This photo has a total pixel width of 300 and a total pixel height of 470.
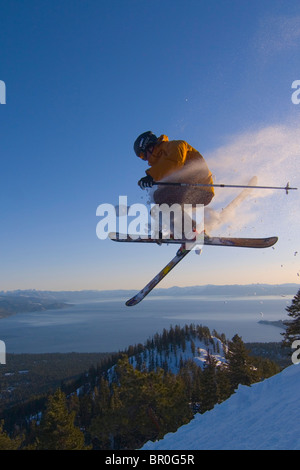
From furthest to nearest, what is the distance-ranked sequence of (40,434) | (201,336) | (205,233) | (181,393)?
1. (201,336)
2. (181,393)
3. (40,434)
4. (205,233)

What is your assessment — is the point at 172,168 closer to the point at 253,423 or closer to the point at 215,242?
the point at 215,242

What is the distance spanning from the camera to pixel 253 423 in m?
5.67

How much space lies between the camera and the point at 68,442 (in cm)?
1981

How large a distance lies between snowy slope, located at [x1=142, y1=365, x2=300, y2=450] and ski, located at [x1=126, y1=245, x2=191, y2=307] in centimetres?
317

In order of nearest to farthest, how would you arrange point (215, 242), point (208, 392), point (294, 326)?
point (215, 242) → point (294, 326) → point (208, 392)

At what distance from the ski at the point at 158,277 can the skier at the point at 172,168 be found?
1.32 meters

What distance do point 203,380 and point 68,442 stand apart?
11.4 metres

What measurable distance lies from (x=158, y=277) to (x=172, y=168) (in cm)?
259

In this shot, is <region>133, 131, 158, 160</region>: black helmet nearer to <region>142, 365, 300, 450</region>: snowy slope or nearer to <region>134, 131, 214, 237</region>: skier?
<region>134, 131, 214, 237</region>: skier

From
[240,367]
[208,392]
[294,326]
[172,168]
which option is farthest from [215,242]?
[208,392]

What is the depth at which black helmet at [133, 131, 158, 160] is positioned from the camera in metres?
4.52

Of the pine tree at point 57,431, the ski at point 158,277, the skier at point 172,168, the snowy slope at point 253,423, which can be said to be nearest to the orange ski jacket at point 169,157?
the skier at point 172,168
